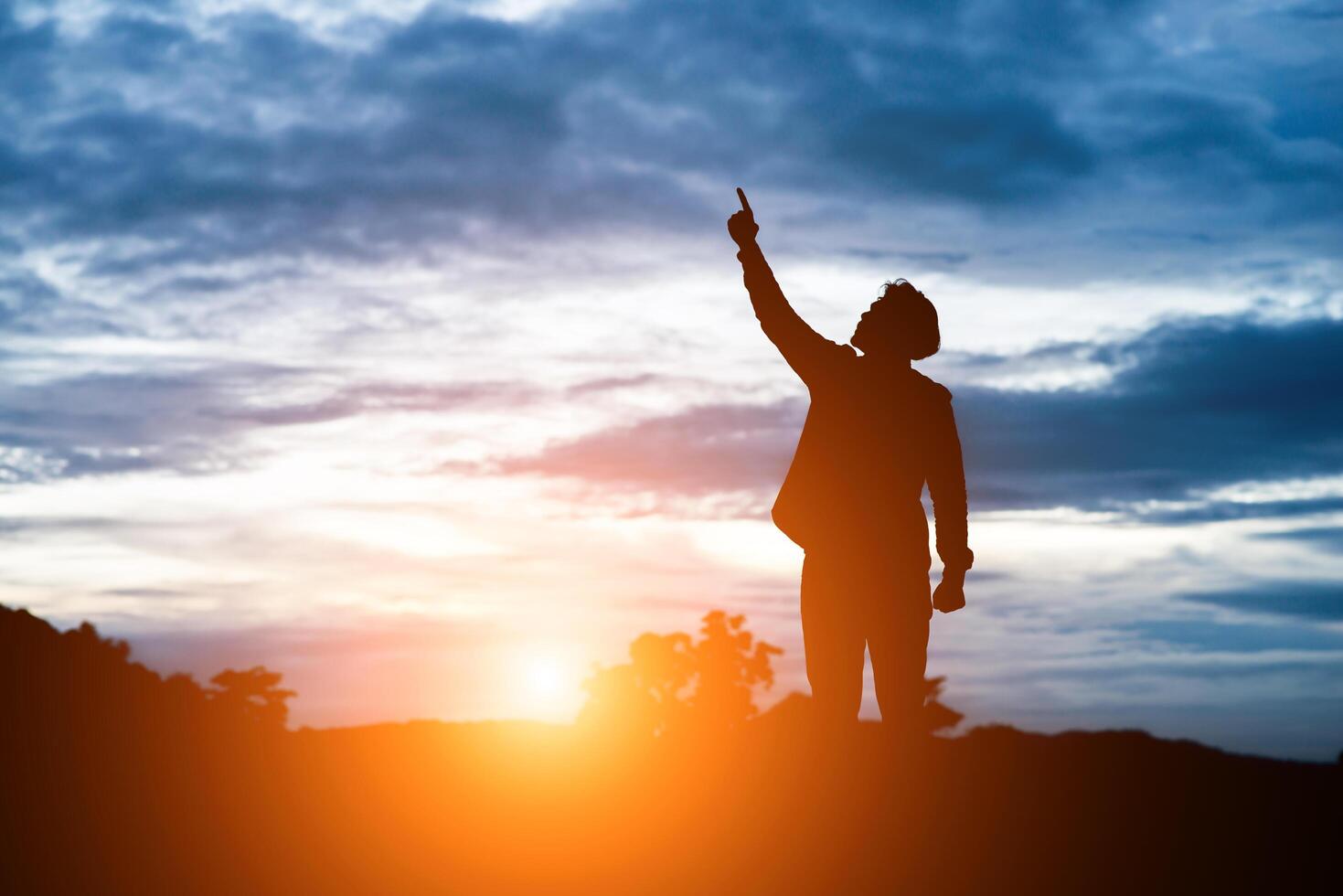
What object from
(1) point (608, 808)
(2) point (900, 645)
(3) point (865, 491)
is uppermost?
(3) point (865, 491)

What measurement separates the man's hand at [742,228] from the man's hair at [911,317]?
1038 millimetres

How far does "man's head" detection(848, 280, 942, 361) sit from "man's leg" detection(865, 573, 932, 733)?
1617 mm

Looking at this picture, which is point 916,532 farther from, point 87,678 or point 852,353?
point 87,678

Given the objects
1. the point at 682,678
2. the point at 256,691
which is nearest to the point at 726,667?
the point at 682,678

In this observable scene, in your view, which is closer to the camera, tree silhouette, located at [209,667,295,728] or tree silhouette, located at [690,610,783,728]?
tree silhouette, located at [209,667,295,728]

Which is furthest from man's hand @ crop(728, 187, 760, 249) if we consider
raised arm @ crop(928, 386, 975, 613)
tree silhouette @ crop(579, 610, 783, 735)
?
tree silhouette @ crop(579, 610, 783, 735)

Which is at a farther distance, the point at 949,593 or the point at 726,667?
the point at 726,667

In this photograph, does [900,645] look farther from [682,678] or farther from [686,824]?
[682,678]

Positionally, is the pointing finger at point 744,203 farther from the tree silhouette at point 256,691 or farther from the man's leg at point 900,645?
the tree silhouette at point 256,691

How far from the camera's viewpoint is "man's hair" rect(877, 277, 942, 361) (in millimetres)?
9141

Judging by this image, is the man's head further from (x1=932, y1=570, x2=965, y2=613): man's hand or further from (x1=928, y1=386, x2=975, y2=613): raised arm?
(x1=932, y1=570, x2=965, y2=613): man's hand

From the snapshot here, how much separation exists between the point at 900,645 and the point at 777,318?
2.45 meters

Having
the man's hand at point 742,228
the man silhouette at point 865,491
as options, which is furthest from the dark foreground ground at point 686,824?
the man's hand at point 742,228

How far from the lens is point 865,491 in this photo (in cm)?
899
